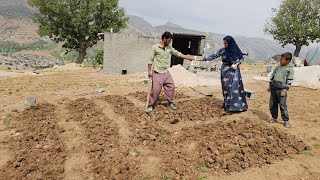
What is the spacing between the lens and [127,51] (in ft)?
60.8

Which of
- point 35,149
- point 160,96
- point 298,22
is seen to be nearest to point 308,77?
point 160,96

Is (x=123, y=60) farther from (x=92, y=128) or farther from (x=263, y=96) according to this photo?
(x=92, y=128)

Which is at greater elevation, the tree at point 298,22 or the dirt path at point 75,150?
the tree at point 298,22

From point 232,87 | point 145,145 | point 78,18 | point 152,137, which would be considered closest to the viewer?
point 145,145

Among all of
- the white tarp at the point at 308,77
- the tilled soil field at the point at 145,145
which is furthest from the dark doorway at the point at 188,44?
the tilled soil field at the point at 145,145

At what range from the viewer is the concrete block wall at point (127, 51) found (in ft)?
60.7

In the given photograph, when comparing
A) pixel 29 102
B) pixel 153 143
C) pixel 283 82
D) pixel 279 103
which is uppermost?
pixel 283 82

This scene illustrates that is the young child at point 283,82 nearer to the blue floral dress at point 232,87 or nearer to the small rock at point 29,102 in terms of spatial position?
the blue floral dress at point 232,87

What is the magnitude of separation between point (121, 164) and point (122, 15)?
2531cm

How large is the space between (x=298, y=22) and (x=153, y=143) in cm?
3028

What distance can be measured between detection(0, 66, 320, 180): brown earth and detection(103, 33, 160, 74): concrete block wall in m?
11.2

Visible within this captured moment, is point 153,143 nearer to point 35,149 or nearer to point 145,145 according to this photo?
point 145,145

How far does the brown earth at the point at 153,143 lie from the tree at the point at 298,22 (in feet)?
83.6

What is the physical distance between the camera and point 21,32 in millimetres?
84875
